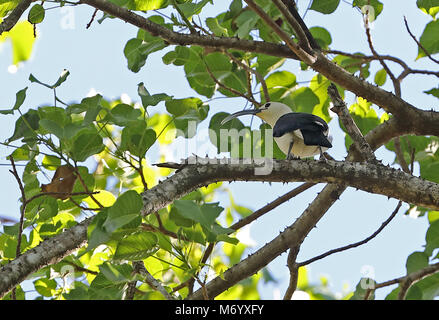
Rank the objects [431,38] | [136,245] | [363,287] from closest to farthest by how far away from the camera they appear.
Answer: [136,245]
[363,287]
[431,38]

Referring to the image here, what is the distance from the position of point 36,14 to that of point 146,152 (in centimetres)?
92

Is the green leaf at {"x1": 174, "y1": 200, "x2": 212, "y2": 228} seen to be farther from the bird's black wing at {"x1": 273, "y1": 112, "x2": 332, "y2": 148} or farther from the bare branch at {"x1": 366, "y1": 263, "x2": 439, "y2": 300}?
the bare branch at {"x1": 366, "y1": 263, "x2": 439, "y2": 300}

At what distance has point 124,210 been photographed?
7.24ft

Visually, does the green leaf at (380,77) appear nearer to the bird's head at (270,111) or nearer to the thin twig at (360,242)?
the bird's head at (270,111)

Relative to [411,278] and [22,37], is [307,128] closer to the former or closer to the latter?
[411,278]

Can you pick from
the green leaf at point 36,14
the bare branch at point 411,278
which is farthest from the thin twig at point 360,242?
the green leaf at point 36,14

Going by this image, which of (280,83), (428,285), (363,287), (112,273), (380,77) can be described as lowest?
(112,273)

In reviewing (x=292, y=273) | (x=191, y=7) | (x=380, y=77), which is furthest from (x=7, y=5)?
(x=380, y=77)

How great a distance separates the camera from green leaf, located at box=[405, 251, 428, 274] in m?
3.96

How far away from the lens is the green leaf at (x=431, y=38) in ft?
13.1

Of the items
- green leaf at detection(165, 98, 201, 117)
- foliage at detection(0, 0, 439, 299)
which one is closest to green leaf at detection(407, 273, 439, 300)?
foliage at detection(0, 0, 439, 299)
